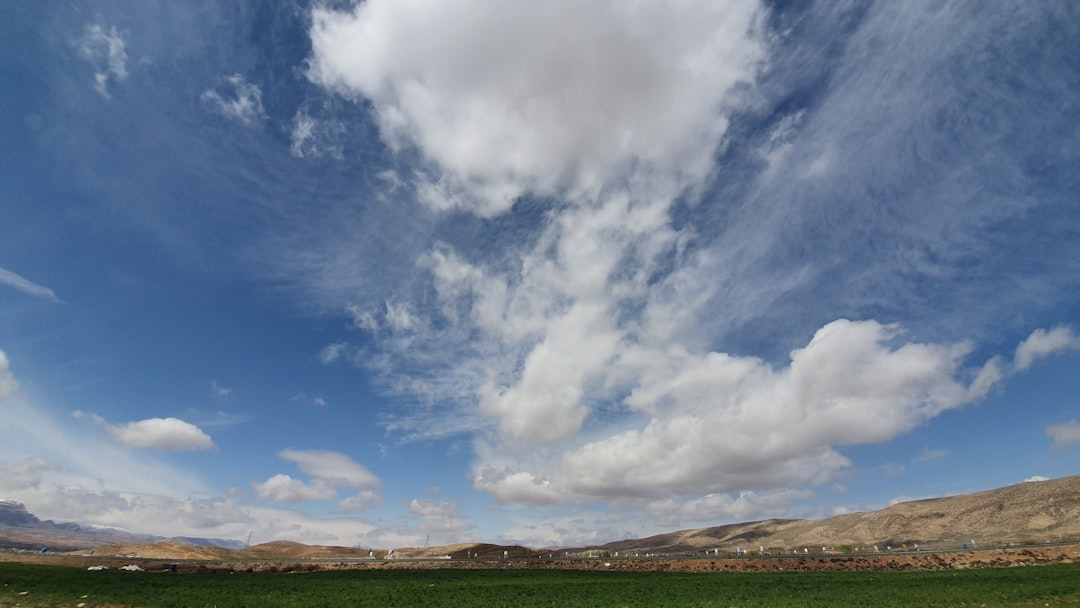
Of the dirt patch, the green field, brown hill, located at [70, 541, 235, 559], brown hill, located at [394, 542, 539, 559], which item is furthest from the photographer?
brown hill, located at [394, 542, 539, 559]

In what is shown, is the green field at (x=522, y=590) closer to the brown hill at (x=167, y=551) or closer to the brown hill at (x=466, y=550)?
the brown hill at (x=167, y=551)

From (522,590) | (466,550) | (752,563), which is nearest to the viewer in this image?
(522,590)

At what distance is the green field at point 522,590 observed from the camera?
49.0 m

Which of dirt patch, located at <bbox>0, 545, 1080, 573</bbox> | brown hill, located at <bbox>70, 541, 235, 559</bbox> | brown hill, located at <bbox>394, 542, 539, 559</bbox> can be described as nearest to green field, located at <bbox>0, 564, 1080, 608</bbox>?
dirt patch, located at <bbox>0, 545, 1080, 573</bbox>

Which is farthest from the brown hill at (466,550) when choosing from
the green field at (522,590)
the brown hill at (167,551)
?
the green field at (522,590)

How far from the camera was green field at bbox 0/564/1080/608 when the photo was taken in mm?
49031

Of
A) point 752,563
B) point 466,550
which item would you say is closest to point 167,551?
point 466,550

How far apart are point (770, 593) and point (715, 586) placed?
822 centimetres

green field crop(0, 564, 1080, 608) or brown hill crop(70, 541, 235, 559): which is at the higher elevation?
brown hill crop(70, 541, 235, 559)

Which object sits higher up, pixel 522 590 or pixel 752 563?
pixel 752 563

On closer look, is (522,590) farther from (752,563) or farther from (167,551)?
(167,551)

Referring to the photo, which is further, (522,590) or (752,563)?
(752,563)

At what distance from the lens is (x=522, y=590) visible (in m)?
59.5

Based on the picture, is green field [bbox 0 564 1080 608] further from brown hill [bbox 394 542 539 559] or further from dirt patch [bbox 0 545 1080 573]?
brown hill [bbox 394 542 539 559]
